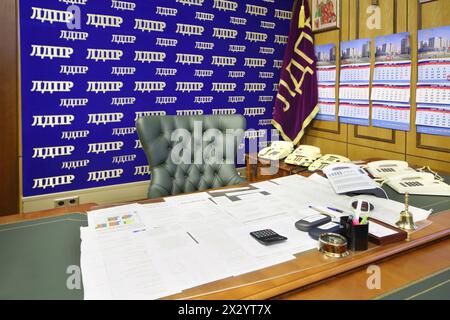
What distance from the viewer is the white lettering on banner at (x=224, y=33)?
2996 millimetres

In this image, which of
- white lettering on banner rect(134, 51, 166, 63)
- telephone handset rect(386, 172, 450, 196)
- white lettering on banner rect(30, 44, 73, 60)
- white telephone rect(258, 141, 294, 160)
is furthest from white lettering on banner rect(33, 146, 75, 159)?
telephone handset rect(386, 172, 450, 196)

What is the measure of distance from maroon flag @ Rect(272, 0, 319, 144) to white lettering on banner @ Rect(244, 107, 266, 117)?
0.13m

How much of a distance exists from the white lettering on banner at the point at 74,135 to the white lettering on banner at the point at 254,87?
153 centimetres

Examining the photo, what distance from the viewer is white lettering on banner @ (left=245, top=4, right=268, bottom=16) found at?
3.15m

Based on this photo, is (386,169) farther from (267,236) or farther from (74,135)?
(74,135)

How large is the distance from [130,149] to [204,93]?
2.73 ft

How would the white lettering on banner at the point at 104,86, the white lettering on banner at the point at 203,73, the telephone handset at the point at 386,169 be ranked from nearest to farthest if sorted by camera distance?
the telephone handset at the point at 386,169, the white lettering on banner at the point at 104,86, the white lettering on banner at the point at 203,73

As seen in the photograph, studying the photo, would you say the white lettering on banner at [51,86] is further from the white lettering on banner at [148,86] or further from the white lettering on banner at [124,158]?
the white lettering on banner at [124,158]

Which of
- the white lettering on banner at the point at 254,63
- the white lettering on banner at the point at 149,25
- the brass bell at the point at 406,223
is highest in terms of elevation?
the white lettering on banner at the point at 149,25

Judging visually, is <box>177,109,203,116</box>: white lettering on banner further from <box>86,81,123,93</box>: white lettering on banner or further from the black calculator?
the black calculator

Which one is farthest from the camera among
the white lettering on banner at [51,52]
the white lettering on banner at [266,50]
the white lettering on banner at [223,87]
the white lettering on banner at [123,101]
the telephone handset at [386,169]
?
the white lettering on banner at [266,50]

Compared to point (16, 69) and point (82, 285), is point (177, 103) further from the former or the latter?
point (82, 285)

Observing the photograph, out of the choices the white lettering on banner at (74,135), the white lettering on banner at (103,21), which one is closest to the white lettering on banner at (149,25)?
the white lettering on banner at (103,21)
